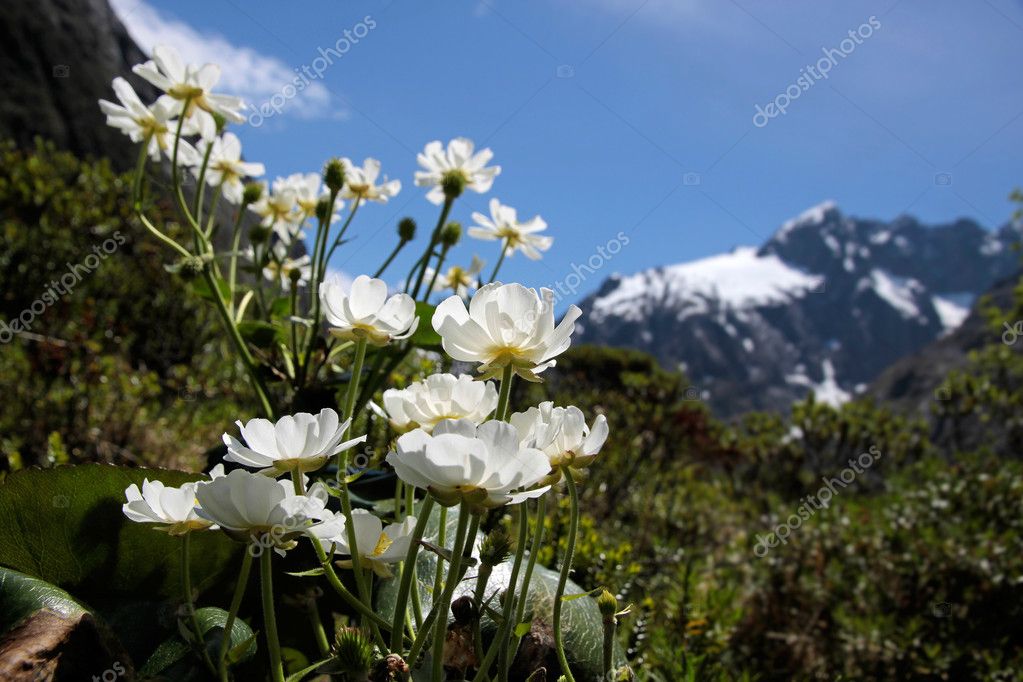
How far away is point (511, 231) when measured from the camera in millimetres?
1743

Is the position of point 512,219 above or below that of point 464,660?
above

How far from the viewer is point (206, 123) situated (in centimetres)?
151

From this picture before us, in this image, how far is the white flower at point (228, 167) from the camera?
1.69 metres

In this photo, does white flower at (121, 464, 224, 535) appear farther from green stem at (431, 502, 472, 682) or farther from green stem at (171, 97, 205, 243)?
green stem at (171, 97, 205, 243)

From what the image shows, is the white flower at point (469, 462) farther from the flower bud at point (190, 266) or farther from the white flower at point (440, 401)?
the flower bud at point (190, 266)

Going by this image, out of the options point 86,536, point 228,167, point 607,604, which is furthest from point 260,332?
point 607,604

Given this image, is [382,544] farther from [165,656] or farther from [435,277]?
[435,277]

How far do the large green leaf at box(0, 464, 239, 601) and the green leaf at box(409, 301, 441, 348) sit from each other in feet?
1.67

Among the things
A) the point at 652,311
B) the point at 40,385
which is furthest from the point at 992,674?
the point at 652,311

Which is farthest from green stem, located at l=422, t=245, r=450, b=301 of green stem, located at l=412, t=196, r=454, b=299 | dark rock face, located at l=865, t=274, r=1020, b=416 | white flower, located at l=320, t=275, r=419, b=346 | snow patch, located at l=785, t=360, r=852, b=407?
snow patch, located at l=785, t=360, r=852, b=407

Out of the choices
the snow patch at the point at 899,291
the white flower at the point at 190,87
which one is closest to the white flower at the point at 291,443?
the white flower at the point at 190,87

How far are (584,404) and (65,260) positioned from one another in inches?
159

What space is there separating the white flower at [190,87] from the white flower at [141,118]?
1.2 inches

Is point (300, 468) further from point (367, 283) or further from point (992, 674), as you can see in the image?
point (992, 674)
